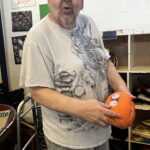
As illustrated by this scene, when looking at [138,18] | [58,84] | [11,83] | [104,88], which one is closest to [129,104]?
[104,88]

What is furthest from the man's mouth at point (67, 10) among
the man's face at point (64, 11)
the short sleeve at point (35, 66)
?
the short sleeve at point (35, 66)

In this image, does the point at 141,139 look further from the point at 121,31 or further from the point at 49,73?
the point at 49,73

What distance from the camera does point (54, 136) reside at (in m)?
0.94

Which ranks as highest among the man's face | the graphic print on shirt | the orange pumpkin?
the man's face

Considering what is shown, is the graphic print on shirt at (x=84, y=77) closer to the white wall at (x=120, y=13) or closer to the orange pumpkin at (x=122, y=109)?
the orange pumpkin at (x=122, y=109)

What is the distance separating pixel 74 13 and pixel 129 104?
0.41 metres

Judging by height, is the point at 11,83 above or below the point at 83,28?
below

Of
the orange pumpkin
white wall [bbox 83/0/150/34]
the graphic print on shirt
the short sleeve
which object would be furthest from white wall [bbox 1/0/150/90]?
the short sleeve

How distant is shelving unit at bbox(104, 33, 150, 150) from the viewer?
5.99ft

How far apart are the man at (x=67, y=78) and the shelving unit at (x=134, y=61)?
0.88 m

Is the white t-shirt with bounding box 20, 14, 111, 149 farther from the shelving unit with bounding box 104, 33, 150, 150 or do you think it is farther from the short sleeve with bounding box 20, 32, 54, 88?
the shelving unit with bounding box 104, 33, 150, 150

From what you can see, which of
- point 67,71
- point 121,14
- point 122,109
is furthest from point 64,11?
point 121,14

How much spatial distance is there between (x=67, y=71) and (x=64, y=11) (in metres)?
0.23

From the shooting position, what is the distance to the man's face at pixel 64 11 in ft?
2.86
